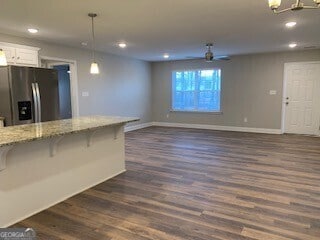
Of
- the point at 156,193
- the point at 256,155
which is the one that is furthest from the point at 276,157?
the point at 156,193

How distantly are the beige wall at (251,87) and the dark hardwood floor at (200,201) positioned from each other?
94.3 inches

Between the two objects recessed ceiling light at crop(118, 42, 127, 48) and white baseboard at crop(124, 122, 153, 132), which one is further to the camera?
white baseboard at crop(124, 122, 153, 132)

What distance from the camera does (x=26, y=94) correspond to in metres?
4.09

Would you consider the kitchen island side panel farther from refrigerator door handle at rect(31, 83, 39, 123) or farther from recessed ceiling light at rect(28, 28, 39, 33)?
recessed ceiling light at rect(28, 28, 39, 33)

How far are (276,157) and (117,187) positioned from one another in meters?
3.16

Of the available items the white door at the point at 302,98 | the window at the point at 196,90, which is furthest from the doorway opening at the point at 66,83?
the white door at the point at 302,98

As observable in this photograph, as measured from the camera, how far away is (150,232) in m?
2.31

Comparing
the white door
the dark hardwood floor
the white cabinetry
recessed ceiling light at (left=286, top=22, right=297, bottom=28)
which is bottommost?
the dark hardwood floor

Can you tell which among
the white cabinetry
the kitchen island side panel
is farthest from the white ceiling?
the kitchen island side panel

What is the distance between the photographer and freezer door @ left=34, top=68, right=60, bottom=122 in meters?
4.27

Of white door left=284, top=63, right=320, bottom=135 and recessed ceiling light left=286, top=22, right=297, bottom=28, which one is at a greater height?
recessed ceiling light left=286, top=22, right=297, bottom=28

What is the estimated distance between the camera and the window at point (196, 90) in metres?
8.07

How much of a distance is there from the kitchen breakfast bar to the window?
504 centimetres

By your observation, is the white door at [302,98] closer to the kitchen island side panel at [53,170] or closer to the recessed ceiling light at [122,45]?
the recessed ceiling light at [122,45]
